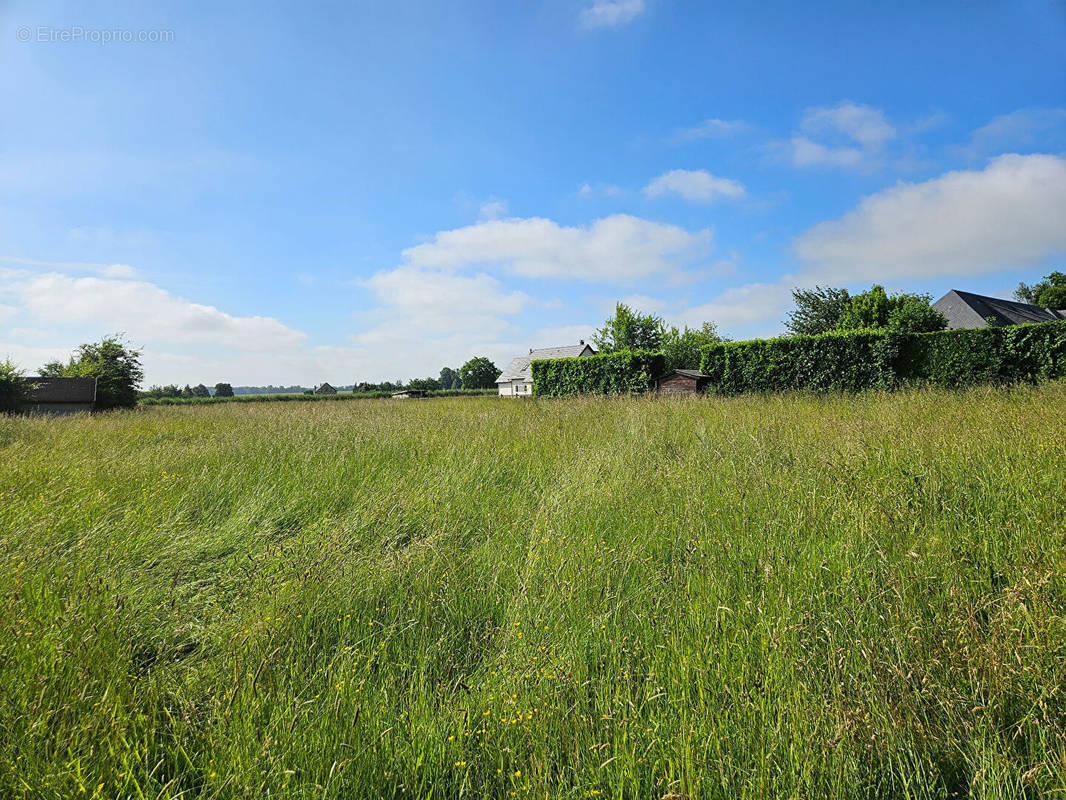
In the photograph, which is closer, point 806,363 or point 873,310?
point 806,363

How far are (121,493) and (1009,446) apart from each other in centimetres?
883

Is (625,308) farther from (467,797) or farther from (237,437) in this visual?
(467,797)

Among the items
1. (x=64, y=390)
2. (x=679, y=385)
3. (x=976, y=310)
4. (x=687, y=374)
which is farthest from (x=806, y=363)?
(x=64, y=390)

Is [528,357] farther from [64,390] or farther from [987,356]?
[987,356]

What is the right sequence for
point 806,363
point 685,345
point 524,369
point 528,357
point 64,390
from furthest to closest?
point 528,357 → point 524,369 → point 685,345 → point 64,390 → point 806,363

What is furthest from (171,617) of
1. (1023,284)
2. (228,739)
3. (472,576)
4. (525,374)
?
(1023,284)

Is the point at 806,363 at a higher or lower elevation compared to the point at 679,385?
higher

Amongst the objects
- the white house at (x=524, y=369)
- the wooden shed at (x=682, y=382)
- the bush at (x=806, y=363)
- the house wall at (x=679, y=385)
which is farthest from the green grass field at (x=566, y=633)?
the white house at (x=524, y=369)

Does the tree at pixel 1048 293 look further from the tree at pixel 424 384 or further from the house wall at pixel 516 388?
the tree at pixel 424 384

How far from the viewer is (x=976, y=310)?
106 feet

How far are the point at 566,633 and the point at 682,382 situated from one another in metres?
19.0

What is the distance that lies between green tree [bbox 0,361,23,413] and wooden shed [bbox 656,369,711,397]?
35657 mm

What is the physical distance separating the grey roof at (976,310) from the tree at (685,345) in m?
16.6

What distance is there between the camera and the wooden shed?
1866 centimetres
